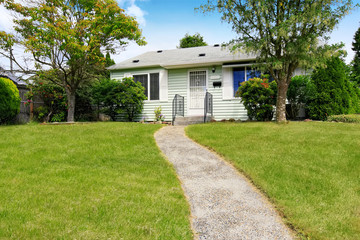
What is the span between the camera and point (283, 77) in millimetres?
8820

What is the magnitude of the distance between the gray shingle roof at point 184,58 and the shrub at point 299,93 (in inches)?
83.0

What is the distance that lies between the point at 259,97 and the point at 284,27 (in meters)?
2.65

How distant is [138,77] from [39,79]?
461 centimetres

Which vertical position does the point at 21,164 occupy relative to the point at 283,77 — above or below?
below

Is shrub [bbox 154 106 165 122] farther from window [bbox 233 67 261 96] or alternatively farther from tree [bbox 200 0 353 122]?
tree [bbox 200 0 353 122]

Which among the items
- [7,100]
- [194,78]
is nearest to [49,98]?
[7,100]

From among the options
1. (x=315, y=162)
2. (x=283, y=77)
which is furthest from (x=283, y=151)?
(x=283, y=77)

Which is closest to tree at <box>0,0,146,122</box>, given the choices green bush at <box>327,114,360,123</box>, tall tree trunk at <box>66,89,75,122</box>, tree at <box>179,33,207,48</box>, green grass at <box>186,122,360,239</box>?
tall tree trunk at <box>66,89,75,122</box>

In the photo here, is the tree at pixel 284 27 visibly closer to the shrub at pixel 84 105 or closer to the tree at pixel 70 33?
the tree at pixel 70 33

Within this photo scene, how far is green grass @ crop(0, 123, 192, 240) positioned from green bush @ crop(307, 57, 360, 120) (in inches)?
274

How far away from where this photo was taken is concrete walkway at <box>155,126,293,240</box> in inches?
108

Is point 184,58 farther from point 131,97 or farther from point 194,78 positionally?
point 131,97

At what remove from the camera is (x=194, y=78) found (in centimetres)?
1223

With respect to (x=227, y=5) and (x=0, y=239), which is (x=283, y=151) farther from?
(x=227, y=5)
